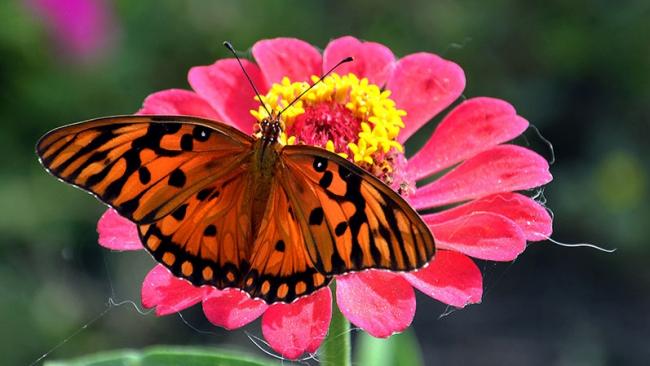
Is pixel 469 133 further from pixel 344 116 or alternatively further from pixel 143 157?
pixel 143 157

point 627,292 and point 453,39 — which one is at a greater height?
point 453,39

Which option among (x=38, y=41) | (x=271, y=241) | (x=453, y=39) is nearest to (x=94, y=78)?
(x=38, y=41)

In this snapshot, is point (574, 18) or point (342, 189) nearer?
point (342, 189)

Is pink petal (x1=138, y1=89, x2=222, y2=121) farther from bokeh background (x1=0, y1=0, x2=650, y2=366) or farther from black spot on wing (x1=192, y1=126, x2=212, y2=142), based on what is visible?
bokeh background (x1=0, y1=0, x2=650, y2=366)

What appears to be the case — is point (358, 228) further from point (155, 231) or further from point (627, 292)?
point (627, 292)

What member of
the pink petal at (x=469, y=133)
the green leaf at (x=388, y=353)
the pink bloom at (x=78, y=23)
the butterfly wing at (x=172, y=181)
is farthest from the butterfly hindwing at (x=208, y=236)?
the pink bloom at (x=78, y=23)

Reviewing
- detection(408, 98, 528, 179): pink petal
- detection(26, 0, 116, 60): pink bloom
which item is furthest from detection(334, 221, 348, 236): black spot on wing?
A: detection(26, 0, 116, 60): pink bloom

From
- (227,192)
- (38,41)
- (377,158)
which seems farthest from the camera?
(38,41)
